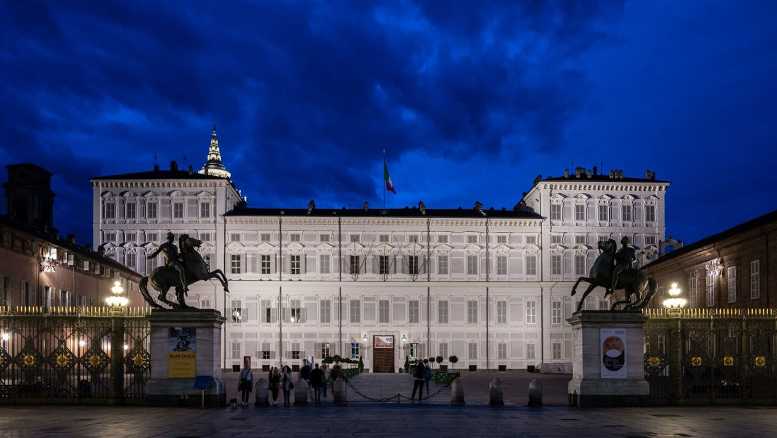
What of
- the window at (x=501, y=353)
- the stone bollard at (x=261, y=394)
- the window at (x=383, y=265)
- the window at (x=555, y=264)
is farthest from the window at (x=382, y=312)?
the stone bollard at (x=261, y=394)

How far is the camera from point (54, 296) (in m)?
53.2

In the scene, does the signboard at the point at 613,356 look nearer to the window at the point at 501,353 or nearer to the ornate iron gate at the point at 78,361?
the ornate iron gate at the point at 78,361

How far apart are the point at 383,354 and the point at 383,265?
7.50 meters

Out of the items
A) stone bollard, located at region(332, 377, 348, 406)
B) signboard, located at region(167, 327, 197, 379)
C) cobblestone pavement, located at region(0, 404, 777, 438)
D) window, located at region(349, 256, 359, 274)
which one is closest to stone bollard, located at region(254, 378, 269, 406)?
cobblestone pavement, located at region(0, 404, 777, 438)

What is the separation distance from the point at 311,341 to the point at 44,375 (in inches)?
1928

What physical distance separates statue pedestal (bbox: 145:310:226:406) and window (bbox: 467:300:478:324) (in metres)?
52.2

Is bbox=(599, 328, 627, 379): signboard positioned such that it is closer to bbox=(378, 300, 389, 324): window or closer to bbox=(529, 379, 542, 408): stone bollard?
bbox=(529, 379, 542, 408): stone bollard

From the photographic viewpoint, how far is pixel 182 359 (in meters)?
27.7

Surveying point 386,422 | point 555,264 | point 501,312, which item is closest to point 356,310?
point 501,312

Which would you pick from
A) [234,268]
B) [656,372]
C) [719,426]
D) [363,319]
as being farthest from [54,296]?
[719,426]

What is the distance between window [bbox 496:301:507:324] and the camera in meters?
78.6

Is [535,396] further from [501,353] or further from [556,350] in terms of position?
[556,350]

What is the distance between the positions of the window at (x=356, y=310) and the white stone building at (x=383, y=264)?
0.08 meters

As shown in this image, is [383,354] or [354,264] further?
[354,264]
